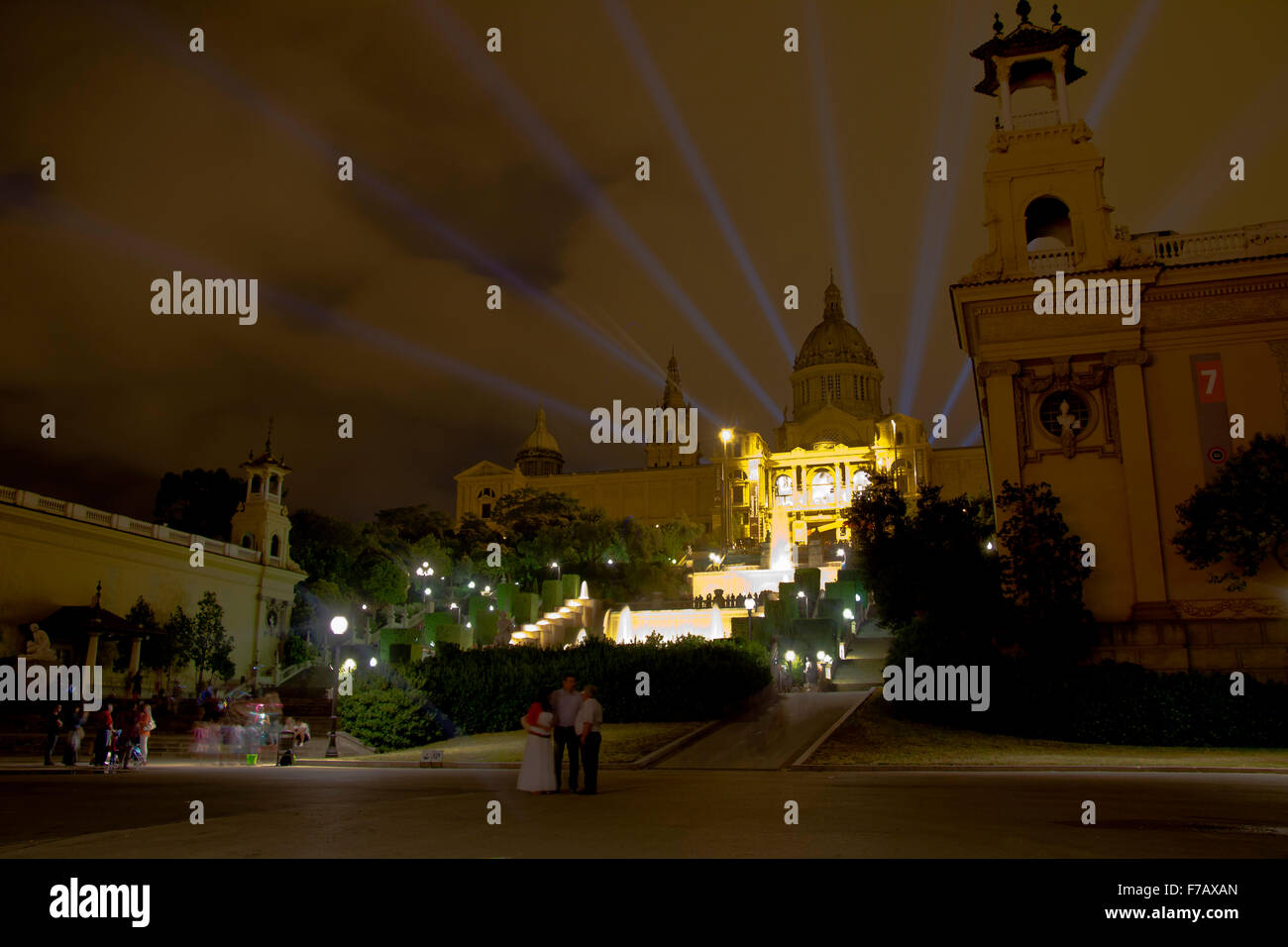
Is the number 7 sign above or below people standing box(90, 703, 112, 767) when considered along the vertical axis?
above

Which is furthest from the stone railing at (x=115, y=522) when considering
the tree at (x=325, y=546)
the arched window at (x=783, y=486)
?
the arched window at (x=783, y=486)

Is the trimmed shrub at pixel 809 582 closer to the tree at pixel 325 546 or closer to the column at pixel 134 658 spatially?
the column at pixel 134 658

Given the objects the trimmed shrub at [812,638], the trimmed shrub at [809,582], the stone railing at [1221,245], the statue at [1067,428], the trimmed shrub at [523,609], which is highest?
the stone railing at [1221,245]

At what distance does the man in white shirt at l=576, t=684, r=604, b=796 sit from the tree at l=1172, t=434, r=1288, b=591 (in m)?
18.9

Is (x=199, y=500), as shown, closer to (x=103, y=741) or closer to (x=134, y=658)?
(x=134, y=658)

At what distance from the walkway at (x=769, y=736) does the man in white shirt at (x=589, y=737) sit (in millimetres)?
7271

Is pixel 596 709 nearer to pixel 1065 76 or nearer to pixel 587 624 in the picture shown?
pixel 1065 76

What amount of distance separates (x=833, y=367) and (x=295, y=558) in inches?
3025

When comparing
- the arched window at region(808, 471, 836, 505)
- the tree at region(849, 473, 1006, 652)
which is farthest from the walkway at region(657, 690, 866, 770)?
the arched window at region(808, 471, 836, 505)

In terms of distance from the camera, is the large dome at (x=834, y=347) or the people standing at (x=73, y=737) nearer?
the people standing at (x=73, y=737)

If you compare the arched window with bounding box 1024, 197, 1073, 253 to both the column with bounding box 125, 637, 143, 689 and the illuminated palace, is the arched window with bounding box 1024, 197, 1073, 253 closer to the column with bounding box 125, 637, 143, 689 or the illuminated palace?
the column with bounding box 125, 637, 143, 689

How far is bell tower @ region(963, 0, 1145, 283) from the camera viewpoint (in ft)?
98.7

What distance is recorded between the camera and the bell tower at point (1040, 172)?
98.7 feet
